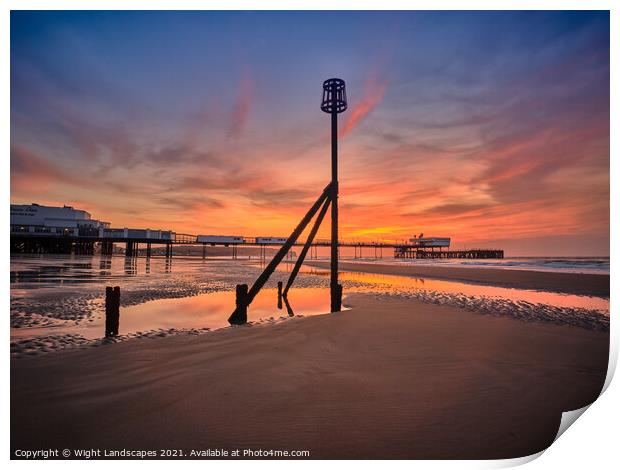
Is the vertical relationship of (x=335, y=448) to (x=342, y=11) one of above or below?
below

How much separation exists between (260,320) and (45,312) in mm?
5785

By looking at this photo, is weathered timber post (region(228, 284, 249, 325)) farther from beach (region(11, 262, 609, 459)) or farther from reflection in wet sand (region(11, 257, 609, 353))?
beach (region(11, 262, 609, 459))

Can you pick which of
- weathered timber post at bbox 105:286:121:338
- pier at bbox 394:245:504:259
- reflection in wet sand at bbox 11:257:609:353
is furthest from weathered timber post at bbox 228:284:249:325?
pier at bbox 394:245:504:259

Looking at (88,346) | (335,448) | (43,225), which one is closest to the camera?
(335,448)

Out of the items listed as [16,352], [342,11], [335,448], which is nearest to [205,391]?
[335,448]

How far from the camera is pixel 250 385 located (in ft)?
11.5

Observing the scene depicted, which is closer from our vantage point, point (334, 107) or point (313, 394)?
point (313, 394)

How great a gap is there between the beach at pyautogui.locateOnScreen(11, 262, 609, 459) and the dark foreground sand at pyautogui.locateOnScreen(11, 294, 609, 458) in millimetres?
15

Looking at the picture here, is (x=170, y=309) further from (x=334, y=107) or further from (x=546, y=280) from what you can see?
(x=546, y=280)

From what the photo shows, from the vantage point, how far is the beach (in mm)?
2615

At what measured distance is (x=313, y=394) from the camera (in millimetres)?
3287

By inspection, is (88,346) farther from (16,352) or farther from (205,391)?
(205,391)

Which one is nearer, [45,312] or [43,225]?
[45,312]

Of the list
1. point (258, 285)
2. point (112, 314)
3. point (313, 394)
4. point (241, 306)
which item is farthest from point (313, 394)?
point (112, 314)
